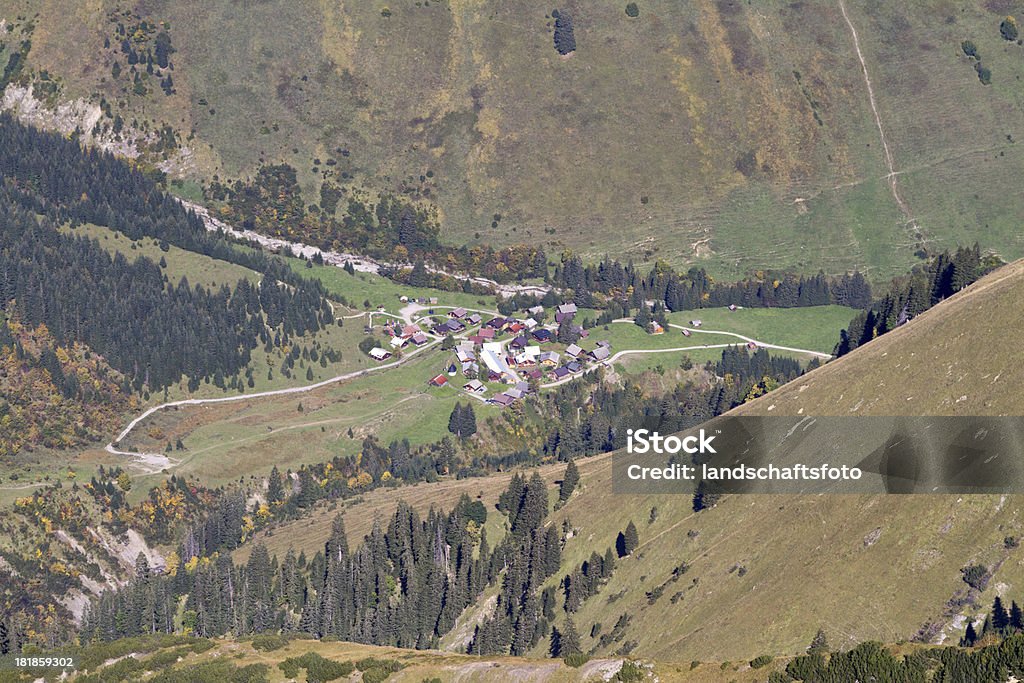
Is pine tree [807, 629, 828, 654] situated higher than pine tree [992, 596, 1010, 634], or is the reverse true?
pine tree [992, 596, 1010, 634]

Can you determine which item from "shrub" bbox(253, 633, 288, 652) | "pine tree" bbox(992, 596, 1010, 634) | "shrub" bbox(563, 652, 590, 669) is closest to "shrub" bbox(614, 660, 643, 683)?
"shrub" bbox(563, 652, 590, 669)

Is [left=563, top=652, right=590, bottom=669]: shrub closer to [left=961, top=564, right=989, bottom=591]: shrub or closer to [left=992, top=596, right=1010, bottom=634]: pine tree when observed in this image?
[left=992, top=596, right=1010, bottom=634]: pine tree

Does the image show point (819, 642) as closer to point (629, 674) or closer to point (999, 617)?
point (999, 617)

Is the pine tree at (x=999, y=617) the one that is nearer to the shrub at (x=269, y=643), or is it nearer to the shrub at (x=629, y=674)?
the shrub at (x=629, y=674)

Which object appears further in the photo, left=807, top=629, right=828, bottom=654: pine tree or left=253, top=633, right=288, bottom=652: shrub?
left=253, top=633, right=288, bottom=652: shrub

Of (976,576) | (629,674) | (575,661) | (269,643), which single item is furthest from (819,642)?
(269,643)

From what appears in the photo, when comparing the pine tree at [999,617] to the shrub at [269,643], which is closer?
the pine tree at [999,617]

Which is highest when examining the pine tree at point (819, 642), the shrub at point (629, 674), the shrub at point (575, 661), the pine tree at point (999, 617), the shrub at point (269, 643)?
the shrub at point (629, 674)

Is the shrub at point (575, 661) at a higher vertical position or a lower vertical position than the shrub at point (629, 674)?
lower

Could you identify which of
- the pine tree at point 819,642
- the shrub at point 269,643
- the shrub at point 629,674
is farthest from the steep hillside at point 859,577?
the shrub at point 269,643

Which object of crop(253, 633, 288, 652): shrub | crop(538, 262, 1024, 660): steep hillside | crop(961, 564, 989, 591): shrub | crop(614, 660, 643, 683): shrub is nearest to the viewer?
crop(614, 660, 643, 683): shrub

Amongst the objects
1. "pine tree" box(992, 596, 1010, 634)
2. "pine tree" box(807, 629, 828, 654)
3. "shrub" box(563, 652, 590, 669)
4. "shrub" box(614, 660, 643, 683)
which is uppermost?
"shrub" box(614, 660, 643, 683)
